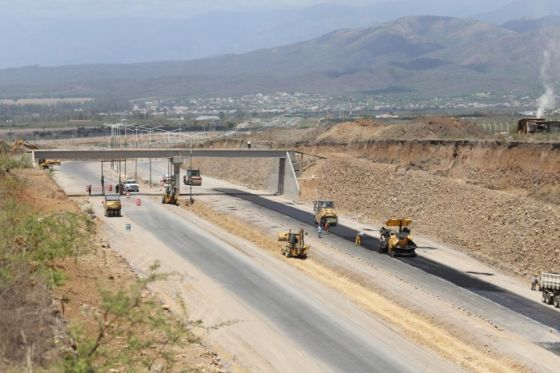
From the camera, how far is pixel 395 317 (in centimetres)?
5147

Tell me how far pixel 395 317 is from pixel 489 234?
89.8 feet

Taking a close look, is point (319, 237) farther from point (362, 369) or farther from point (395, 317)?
point (362, 369)

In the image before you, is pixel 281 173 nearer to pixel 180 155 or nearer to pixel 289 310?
pixel 180 155

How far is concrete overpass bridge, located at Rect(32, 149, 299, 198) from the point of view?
109 metres

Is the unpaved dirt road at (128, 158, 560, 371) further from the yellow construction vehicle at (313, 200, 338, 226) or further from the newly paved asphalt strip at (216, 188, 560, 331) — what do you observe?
the yellow construction vehicle at (313, 200, 338, 226)

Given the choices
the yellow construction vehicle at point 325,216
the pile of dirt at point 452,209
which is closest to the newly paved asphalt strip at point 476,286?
the yellow construction vehicle at point 325,216

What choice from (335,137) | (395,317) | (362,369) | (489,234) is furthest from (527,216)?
(335,137)

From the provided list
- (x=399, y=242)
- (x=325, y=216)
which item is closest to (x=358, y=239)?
(x=399, y=242)

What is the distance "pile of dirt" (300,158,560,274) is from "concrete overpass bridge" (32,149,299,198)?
3.10m

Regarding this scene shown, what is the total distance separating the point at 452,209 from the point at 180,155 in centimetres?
4164

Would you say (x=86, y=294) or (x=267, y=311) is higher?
(x=86, y=294)

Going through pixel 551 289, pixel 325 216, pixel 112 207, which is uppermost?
pixel 551 289

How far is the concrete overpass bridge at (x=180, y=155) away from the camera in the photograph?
357 ft

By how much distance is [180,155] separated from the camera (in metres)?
114
